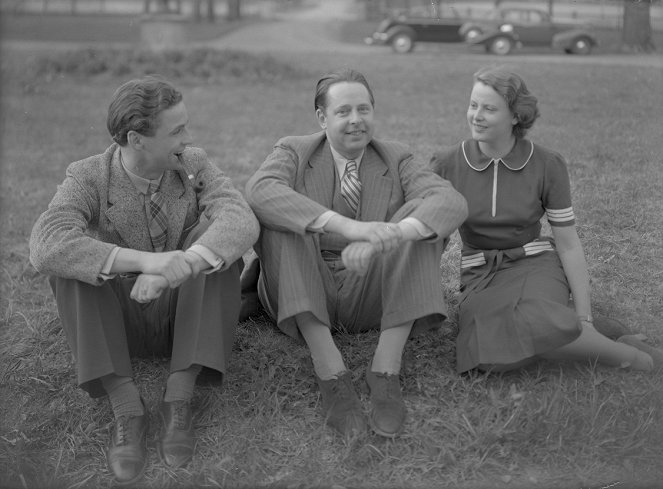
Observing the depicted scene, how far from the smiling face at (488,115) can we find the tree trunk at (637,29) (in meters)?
8.49

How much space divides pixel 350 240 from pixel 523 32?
1192 centimetres

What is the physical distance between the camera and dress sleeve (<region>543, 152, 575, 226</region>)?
3.60m

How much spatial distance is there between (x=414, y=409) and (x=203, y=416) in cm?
87

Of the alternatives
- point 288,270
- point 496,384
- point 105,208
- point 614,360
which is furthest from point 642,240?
point 105,208

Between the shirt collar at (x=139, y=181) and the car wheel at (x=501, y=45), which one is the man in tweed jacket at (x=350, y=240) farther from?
the car wheel at (x=501, y=45)

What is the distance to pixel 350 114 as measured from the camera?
11.0 feet

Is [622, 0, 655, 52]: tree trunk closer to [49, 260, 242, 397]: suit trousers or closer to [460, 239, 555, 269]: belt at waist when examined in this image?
[460, 239, 555, 269]: belt at waist

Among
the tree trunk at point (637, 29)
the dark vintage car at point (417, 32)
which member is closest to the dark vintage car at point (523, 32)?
the dark vintage car at point (417, 32)

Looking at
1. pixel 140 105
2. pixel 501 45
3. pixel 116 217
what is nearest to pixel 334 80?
pixel 140 105

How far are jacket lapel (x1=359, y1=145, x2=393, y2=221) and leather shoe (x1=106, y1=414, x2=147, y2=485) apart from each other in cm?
124

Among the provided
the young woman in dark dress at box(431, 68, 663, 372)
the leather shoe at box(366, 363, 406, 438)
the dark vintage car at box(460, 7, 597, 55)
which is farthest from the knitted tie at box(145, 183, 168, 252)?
the dark vintage car at box(460, 7, 597, 55)

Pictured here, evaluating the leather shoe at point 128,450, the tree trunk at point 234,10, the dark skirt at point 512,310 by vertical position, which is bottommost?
the leather shoe at point 128,450

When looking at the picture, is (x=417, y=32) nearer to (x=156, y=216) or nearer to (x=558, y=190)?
(x=558, y=190)

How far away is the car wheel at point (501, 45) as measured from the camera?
13883 mm
